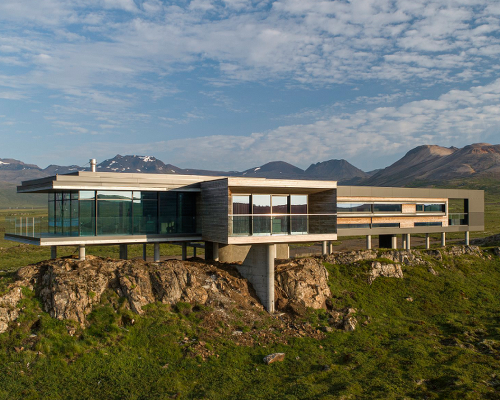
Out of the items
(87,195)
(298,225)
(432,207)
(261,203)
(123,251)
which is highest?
(87,195)

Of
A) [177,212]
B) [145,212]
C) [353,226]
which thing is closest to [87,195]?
[145,212]

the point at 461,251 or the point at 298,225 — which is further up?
the point at 298,225

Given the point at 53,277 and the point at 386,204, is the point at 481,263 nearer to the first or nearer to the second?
the point at 386,204

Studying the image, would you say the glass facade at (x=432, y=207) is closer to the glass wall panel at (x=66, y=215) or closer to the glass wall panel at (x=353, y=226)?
the glass wall panel at (x=353, y=226)

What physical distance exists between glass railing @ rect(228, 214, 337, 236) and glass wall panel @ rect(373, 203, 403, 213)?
35.3ft

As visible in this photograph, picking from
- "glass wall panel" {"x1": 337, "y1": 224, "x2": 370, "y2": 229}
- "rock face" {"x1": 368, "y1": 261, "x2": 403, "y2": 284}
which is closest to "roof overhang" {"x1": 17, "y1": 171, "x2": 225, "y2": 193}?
"glass wall panel" {"x1": 337, "y1": 224, "x2": 370, "y2": 229}

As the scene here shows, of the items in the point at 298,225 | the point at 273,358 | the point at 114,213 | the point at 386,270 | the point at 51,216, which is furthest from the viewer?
the point at 386,270

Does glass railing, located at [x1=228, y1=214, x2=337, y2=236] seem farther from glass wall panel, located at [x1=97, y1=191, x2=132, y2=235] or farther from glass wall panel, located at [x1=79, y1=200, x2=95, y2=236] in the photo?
glass wall panel, located at [x1=79, y1=200, x2=95, y2=236]

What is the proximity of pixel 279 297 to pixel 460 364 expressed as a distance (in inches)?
364

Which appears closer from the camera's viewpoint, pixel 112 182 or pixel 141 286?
pixel 141 286

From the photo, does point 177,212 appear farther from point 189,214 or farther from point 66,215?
point 66,215

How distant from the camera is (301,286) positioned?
22938mm

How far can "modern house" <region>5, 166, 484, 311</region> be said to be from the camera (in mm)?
20797

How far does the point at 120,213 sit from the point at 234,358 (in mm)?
9750
